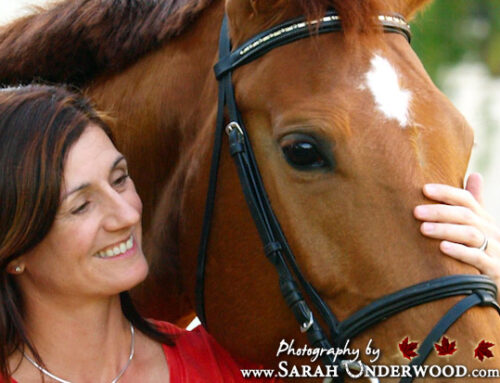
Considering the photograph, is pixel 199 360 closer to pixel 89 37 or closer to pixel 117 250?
pixel 117 250

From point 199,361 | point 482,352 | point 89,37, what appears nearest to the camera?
point 482,352

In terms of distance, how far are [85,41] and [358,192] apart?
4.25 ft

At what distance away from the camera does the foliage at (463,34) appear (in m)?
11.7

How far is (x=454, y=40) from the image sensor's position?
12070 millimetres

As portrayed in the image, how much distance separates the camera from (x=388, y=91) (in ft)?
6.55

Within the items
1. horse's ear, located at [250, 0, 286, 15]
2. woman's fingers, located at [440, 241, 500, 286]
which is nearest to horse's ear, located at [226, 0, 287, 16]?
horse's ear, located at [250, 0, 286, 15]

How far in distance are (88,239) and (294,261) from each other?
0.63 metres

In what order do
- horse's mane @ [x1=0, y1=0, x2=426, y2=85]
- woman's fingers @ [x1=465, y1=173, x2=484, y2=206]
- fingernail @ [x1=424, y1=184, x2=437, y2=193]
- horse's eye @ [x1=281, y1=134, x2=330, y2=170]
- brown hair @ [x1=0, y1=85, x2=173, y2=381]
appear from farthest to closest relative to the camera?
Answer: horse's mane @ [x1=0, y1=0, x2=426, y2=85] → woman's fingers @ [x1=465, y1=173, x2=484, y2=206] → brown hair @ [x1=0, y1=85, x2=173, y2=381] → horse's eye @ [x1=281, y1=134, x2=330, y2=170] → fingernail @ [x1=424, y1=184, x2=437, y2=193]

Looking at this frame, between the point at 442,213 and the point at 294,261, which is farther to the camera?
the point at 294,261

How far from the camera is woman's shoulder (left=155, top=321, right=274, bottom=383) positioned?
7.58 ft

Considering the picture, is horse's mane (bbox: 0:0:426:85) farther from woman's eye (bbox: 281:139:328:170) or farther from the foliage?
the foliage

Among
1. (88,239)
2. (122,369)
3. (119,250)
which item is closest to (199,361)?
(122,369)

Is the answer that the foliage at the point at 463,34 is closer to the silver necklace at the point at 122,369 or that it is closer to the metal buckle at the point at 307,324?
the silver necklace at the point at 122,369

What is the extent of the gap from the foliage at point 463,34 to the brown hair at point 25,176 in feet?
33.1
